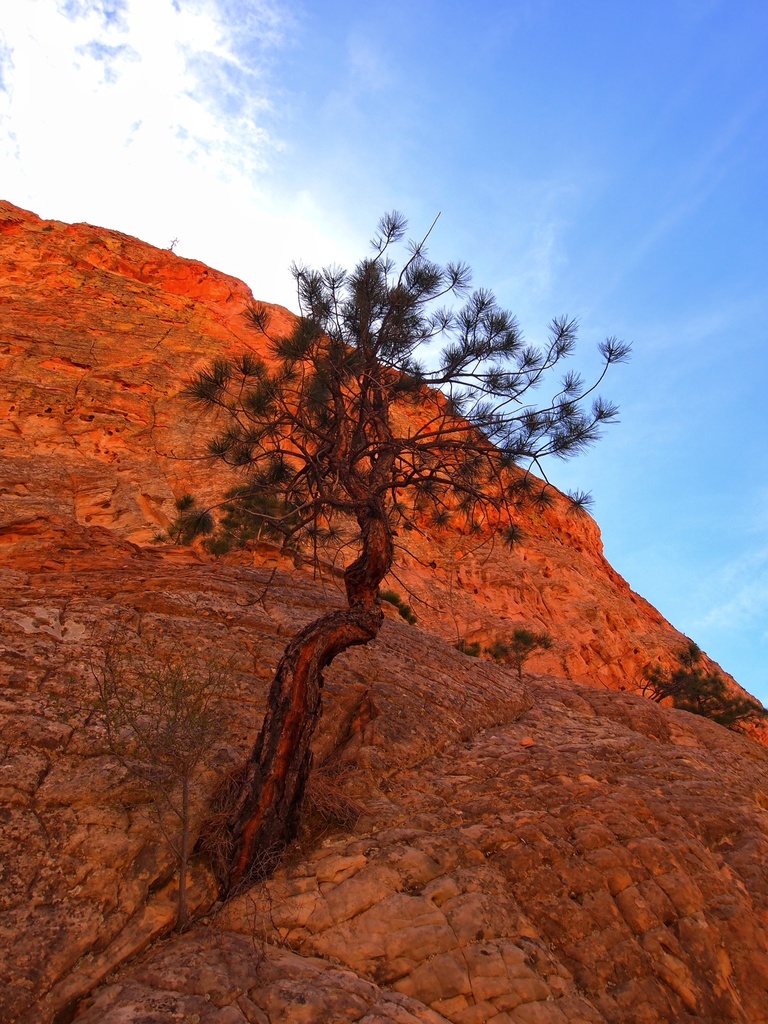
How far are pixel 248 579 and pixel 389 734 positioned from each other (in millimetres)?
3475

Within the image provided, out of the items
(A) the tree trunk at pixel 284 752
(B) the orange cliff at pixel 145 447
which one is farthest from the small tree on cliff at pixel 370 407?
(B) the orange cliff at pixel 145 447

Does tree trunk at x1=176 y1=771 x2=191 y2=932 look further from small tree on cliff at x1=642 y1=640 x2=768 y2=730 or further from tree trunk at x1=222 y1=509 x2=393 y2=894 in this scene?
small tree on cliff at x1=642 y1=640 x2=768 y2=730

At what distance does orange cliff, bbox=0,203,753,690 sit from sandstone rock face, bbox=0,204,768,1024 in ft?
12.2

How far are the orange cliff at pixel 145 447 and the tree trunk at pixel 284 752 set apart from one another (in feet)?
18.7

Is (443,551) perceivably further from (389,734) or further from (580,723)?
(389,734)

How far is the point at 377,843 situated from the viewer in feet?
18.2

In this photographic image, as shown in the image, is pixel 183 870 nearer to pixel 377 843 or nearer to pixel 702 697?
pixel 377 843

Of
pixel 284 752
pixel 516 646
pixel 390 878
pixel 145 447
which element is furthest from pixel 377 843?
pixel 145 447

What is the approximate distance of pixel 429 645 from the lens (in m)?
10.5

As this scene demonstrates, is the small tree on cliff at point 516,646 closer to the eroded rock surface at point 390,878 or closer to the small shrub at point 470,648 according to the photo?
the small shrub at point 470,648

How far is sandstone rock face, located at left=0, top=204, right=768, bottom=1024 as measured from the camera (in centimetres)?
426

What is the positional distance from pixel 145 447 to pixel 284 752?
557 inches

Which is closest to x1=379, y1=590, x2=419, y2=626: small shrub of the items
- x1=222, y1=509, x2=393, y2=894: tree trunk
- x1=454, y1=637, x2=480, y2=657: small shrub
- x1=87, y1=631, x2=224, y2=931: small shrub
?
x1=454, y1=637, x2=480, y2=657: small shrub

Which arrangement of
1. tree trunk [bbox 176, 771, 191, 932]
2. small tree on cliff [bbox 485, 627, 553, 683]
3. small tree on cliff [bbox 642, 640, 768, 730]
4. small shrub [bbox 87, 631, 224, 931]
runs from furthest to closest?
small tree on cliff [bbox 642, 640, 768, 730], small tree on cliff [bbox 485, 627, 553, 683], small shrub [bbox 87, 631, 224, 931], tree trunk [bbox 176, 771, 191, 932]
